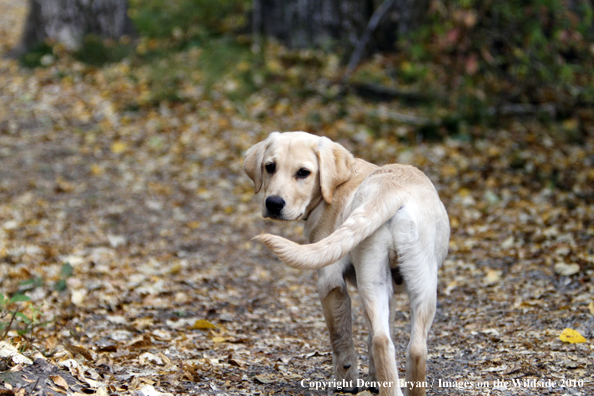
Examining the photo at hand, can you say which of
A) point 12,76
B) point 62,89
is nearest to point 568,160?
point 62,89

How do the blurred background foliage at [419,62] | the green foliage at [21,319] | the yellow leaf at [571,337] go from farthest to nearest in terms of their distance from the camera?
1. the blurred background foliage at [419,62]
2. the yellow leaf at [571,337]
3. the green foliage at [21,319]

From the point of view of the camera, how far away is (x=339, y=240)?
2453mm

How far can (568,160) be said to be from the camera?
273 inches

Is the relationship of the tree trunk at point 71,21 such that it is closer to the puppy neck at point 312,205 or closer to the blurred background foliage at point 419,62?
the blurred background foliage at point 419,62

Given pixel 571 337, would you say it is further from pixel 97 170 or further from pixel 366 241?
pixel 97 170

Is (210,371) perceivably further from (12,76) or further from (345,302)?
(12,76)

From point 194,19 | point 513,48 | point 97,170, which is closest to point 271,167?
point 97,170

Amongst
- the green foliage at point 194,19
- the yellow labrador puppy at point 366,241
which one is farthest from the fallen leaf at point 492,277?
the green foliage at point 194,19

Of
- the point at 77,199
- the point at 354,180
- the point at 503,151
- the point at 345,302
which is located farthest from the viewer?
the point at 503,151

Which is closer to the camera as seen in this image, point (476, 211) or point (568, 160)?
point (476, 211)

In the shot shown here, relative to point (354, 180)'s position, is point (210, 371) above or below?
below

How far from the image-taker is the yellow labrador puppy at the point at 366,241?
2506mm

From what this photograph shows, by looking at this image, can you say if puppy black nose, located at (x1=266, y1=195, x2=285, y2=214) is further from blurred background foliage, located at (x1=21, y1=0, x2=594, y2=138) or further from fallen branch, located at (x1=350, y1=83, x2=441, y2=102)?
fallen branch, located at (x1=350, y1=83, x2=441, y2=102)

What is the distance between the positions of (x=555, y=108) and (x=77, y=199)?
649 cm
